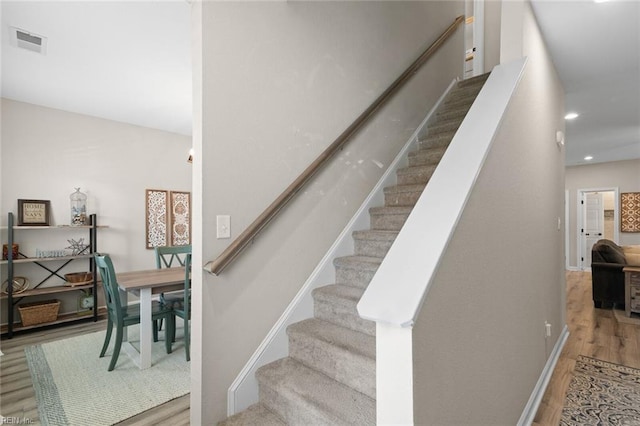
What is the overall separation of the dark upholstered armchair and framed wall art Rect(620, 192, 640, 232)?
132 inches

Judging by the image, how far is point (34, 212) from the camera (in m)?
3.68

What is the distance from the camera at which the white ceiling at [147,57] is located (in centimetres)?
215

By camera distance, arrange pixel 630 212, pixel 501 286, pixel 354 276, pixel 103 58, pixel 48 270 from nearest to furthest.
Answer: pixel 501 286
pixel 354 276
pixel 103 58
pixel 48 270
pixel 630 212

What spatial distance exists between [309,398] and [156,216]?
4.17 m

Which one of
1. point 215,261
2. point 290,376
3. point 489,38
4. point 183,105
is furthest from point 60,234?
point 489,38

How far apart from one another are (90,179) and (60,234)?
2.59 feet

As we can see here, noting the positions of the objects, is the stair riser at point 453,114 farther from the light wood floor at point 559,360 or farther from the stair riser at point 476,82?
the light wood floor at point 559,360

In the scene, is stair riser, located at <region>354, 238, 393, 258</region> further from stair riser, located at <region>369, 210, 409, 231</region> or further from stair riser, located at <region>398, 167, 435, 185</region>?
stair riser, located at <region>398, 167, 435, 185</region>

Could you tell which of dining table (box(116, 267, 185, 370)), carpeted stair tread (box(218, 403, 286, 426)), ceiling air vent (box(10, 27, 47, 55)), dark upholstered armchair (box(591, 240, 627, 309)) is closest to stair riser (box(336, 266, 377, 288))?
carpeted stair tread (box(218, 403, 286, 426))

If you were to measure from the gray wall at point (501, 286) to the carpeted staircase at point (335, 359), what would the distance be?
19.2 inches

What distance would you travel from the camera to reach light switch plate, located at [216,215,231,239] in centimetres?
169

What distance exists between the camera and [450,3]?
4.23 m

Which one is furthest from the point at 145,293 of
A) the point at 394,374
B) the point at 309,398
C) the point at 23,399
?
the point at 394,374

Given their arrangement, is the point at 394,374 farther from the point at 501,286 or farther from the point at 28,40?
the point at 28,40
